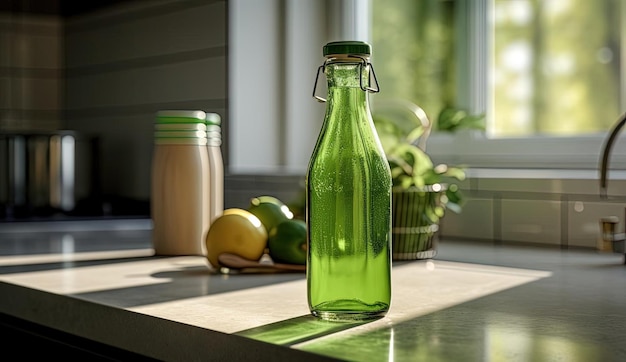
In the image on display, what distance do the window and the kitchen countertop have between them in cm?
37

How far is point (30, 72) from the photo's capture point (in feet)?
9.52

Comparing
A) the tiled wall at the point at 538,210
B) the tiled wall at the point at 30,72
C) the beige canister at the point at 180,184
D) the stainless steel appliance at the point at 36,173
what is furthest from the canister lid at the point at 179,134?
the tiled wall at the point at 30,72

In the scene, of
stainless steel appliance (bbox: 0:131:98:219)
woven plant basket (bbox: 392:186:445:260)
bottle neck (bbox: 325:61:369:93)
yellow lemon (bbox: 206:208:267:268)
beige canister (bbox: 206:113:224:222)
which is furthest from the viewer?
stainless steel appliance (bbox: 0:131:98:219)


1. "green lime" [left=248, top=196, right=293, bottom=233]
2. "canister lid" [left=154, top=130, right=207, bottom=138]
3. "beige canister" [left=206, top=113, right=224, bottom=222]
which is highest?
"canister lid" [left=154, top=130, right=207, bottom=138]

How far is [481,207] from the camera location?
5.80ft

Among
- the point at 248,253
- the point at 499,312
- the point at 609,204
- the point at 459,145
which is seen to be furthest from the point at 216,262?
the point at 459,145

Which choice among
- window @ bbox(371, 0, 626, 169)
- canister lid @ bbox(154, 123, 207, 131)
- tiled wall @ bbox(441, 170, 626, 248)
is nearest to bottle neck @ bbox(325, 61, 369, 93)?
canister lid @ bbox(154, 123, 207, 131)

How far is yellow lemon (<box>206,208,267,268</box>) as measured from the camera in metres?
1.29

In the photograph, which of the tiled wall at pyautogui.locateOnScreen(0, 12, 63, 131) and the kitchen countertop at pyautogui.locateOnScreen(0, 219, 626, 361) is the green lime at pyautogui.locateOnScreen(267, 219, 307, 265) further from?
the tiled wall at pyautogui.locateOnScreen(0, 12, 63, 131)

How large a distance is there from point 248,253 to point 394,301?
1.14 feet

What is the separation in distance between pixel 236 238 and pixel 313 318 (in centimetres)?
41

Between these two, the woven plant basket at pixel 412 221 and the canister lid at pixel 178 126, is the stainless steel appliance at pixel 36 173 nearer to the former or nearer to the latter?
the canister lid at pixel 178 126

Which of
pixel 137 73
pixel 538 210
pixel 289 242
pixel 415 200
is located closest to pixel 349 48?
pixel 289 242

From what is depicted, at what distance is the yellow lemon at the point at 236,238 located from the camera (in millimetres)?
→ 1292
